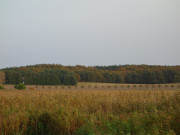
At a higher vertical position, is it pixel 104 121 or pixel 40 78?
pixel 40 78

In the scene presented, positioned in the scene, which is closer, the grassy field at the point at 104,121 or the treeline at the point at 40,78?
the grassy field at the point at 104,121

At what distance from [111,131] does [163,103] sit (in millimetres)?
3268

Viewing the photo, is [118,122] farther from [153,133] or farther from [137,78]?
[137,78]

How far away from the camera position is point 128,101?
8711 millimetres

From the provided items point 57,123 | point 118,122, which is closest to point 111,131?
point 118,122

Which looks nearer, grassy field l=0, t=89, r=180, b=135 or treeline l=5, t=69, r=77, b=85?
grassy field l=0, t=89, r=180, b=135

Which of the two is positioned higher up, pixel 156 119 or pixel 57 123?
pixel 156 119

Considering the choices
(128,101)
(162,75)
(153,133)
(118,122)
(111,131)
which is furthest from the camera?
(162,75)

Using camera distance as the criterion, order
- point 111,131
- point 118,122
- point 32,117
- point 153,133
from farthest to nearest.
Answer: point 32,117 < point 118,122 < point 111,131 < point 153,133

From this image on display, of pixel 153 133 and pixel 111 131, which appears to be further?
pixel 111 131

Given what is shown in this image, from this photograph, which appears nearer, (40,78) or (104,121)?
(104,121)

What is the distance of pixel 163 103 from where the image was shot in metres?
7.74

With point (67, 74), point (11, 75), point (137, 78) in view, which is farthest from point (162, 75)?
point (11, 75)

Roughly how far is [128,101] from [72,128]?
10.9 ft
